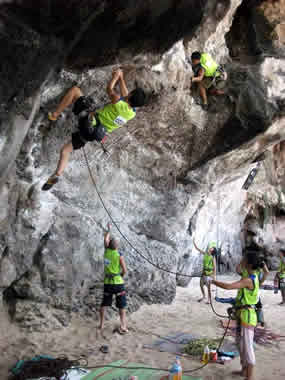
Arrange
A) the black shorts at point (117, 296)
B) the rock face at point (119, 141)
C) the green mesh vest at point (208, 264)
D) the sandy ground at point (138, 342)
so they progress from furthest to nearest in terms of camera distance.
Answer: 1. the green mesh vest at point (208, 264)
2. the black shorts at point (117, 296)
3. the sandy ground at point (138, 342)
4. the rock face at point (119, 141)

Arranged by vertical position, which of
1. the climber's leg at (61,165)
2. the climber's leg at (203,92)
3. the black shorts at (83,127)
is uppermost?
the climber's leg at (203,92)

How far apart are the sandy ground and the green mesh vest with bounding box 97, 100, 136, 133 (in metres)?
3.30

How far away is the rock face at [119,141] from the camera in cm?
370

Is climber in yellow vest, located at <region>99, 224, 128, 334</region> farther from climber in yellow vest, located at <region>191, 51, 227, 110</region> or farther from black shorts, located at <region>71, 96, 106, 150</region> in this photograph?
climber in yellow vest, located at <region>191, 51, 227, 110</region>

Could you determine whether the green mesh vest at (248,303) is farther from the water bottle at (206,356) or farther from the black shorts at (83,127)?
the black shorts at (83,127)

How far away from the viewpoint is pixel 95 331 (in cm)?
560

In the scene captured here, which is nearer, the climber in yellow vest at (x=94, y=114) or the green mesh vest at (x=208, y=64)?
the climber in yellow vest at (x=94, y=114)

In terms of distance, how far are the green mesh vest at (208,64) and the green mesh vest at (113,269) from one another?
14.2ft

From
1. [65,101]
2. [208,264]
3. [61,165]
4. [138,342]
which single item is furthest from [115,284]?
[208,264]

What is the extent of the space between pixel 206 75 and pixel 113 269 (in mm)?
4679

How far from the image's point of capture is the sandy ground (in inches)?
170

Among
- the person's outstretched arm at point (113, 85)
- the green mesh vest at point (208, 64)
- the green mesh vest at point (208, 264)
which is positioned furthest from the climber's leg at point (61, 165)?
the green mesh vest at point (208, 264)

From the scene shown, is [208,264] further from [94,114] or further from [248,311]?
[94,114]

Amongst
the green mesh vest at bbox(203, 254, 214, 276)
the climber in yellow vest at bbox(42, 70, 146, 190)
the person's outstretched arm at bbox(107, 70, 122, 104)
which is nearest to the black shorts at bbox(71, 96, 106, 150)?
the climber in yellow vest at bbox(42, 70, 146, 190)
